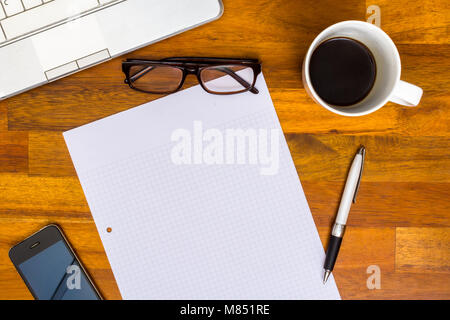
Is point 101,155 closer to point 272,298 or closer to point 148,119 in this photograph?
point 148,119

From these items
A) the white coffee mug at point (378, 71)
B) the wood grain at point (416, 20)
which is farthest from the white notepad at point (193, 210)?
the wood grain at point (416, 20)

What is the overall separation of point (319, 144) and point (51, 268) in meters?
0.52

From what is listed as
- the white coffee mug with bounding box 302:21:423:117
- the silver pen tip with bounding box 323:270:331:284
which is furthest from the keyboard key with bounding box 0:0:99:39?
the silver pen tip with bounding box 323:270:331:284

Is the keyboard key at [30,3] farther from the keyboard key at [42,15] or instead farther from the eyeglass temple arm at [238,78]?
the eyeglass temple arm at [238,78]

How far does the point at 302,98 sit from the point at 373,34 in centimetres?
14

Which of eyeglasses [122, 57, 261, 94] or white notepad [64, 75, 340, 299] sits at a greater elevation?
eyeglasses [122, 57, 261, 94]

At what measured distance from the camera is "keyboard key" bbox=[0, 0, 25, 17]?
0.53m

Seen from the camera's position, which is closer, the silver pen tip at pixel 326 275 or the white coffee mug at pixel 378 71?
the white coffee mug at pixel 378 71

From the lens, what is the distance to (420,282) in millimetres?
615

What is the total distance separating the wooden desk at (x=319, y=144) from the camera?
58cm

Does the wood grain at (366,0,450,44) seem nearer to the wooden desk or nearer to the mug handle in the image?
the wooden desk

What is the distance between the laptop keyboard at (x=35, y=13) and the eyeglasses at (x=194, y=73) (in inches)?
3.9

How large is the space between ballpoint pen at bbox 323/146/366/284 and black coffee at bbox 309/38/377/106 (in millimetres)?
110

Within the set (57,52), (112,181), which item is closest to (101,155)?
(112,181)
